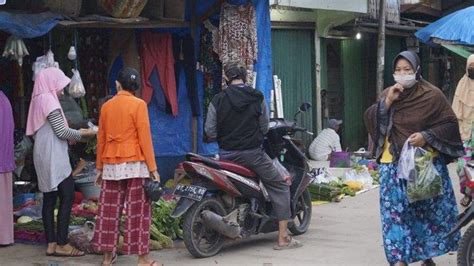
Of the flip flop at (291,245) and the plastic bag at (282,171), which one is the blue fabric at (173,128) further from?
the flip flop at (291,245)

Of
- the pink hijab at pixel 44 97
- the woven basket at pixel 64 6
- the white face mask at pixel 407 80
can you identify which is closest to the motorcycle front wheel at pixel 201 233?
the pink hijab at pixel 44 97

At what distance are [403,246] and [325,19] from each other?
9371mm

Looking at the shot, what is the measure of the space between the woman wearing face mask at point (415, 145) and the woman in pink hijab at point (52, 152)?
264 centimetres

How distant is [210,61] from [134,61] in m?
1.18

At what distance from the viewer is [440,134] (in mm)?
5297

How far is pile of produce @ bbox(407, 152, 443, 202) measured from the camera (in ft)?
17.0

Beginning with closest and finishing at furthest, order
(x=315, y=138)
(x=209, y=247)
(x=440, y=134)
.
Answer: (x=440, y=134) → (x=209, y=247) → (x=315, y=138)

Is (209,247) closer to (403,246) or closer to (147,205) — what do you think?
(147,205)

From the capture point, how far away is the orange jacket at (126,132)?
5.81m

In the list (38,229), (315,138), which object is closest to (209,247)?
(38,229)

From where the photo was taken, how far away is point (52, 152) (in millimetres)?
6270

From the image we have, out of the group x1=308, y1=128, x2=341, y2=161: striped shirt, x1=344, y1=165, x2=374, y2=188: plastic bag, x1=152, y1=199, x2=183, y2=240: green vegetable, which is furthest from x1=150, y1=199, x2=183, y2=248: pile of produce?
x1=308, y1=128, x2=341, y2=161: striped shirt

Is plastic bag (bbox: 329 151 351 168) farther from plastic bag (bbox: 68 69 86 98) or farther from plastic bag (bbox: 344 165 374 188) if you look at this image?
plastic bag (bbox: 68 69 86 98)

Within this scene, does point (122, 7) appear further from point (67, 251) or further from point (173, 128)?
point (67, 251)
